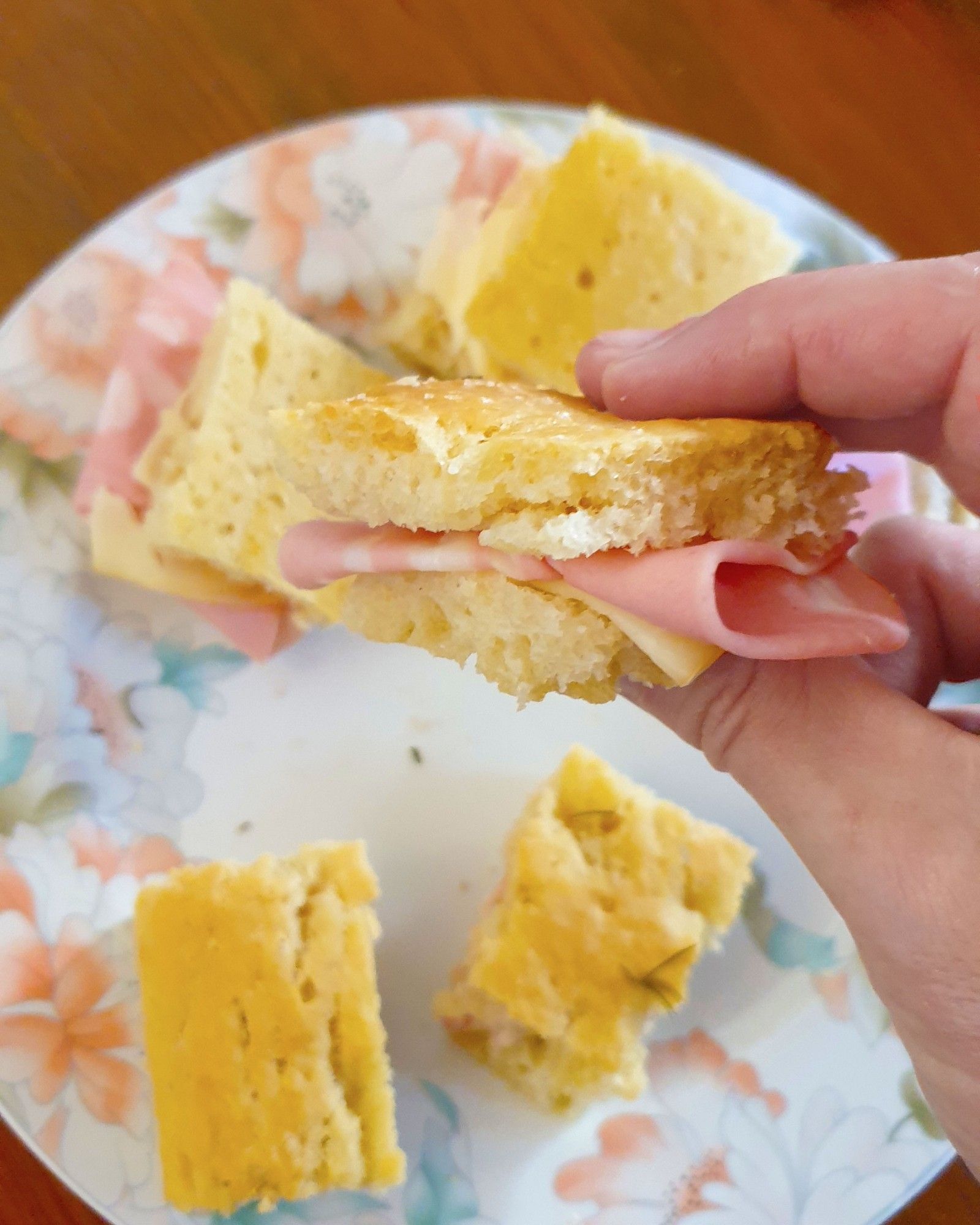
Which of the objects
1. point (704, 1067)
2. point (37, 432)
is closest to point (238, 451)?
point (37, 432)

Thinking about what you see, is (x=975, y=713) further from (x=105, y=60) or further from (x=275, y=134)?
(x=105, y=60)

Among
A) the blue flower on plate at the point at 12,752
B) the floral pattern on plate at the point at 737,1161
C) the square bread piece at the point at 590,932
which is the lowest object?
the floral pattern on plate at the point at 737,1161

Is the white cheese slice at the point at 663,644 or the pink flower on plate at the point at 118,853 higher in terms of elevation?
the white cheese slice at the point at 663,644

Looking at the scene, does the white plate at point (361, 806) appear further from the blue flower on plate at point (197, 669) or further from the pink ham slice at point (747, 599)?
the pink ham slice at point (747, 599)

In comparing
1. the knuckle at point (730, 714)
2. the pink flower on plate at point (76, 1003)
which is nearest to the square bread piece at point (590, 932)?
the knuckle at point (730, 714)

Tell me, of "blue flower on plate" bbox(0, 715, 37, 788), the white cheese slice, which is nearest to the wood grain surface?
"blue flower on plate" bbox(0, 715, 37, 788)

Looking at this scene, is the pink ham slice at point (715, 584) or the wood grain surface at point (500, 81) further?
the wood grain surface at point (500, 81)

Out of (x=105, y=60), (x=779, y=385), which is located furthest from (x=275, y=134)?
(x=779, y=385)

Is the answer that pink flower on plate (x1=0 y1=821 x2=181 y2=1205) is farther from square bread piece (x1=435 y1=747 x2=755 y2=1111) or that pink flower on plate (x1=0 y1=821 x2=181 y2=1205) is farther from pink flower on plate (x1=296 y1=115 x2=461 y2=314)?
pink flower on plate (x1=296 y1=115 x2=461 y2=314)
